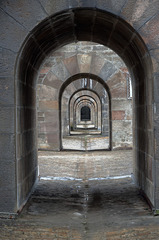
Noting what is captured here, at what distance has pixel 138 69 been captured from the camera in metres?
4.27

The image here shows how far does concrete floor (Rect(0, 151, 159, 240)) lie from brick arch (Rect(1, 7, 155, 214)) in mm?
224

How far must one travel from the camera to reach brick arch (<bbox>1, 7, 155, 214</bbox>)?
11.4 ft

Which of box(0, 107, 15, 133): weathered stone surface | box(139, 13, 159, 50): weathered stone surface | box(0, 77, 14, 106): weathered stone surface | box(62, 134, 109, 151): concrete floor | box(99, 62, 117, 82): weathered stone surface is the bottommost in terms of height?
box(62, 134, 109, 151): concrete floor

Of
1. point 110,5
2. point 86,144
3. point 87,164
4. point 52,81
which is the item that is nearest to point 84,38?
point 110,5

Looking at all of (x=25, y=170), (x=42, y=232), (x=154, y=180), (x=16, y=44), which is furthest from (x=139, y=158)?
(x=16, y=44)

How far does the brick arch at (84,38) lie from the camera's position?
11.4 ft

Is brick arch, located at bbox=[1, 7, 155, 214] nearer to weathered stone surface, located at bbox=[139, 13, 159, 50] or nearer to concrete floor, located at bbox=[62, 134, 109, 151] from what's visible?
weathered stone surface, located at bbox=[139, 13, 159, 50]

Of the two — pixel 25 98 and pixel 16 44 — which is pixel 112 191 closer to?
A: pixel 25 98

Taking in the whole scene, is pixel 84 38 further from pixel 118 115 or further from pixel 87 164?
pixel 118 115

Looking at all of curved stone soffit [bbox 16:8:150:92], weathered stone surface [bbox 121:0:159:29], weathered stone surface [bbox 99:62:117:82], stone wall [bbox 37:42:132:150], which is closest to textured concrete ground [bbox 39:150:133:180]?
stone wall [bbox 37:42:132:150]

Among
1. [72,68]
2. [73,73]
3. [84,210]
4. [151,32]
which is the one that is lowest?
[84,210]

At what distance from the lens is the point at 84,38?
4816mm

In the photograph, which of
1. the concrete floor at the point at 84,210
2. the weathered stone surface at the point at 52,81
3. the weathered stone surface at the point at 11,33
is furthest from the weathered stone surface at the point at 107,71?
the weathered stone surface at the point at 11,33

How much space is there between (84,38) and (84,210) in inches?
107
